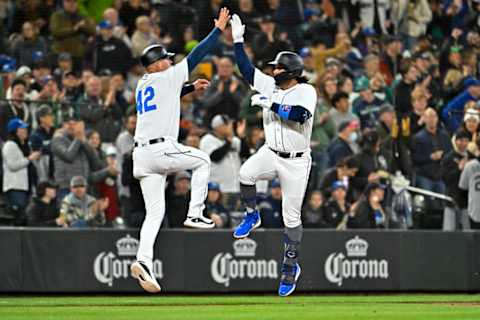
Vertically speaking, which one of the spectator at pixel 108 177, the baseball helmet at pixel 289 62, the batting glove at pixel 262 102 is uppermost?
the baseball helmet at pixel 289 62

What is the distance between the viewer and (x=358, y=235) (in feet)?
55.1

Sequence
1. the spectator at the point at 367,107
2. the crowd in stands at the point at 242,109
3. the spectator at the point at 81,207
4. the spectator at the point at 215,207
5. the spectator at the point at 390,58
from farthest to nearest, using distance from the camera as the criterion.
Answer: the spectator at the point at 390,58
the spectator at the point at 367,107
the spectator at the point at 215,207
the crowd in stands at the point at 242,109
the spectator at the point at 81,207

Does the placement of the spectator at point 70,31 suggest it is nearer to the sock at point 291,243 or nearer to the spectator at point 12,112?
the spectator at point 12,112

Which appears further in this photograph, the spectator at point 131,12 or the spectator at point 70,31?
the spectator at point 131,12

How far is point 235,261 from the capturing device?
647 inches

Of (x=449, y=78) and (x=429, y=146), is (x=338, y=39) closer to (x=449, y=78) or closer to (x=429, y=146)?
(x=449, y=78)

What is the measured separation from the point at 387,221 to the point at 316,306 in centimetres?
361

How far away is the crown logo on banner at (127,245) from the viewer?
16.0m

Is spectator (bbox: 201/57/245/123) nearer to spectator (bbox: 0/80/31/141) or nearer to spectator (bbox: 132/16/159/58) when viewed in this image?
spectator (bbox: 132/16/159/58)

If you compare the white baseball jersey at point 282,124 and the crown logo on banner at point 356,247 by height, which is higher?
the white baseball jersey at point 282,124

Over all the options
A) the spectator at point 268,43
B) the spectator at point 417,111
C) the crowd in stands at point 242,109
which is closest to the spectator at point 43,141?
the crowd in stands at point 242,109

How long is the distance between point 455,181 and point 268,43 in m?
4.44

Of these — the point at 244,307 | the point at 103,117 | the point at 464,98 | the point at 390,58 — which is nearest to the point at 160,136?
the point at 244,307

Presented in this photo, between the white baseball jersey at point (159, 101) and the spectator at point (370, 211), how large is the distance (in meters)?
5.04
